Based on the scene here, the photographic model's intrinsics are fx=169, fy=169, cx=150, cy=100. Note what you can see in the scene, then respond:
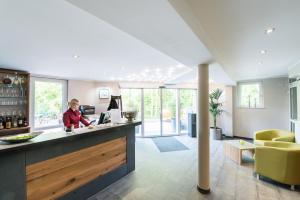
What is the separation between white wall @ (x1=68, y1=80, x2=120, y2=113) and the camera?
603 centimetres

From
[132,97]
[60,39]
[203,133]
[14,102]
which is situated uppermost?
[60,39]

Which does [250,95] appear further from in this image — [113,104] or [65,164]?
[65,164]

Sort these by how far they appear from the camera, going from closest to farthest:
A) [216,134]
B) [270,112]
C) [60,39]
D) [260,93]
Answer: [60,39] → [270,112] → [260,93] → [216,134]

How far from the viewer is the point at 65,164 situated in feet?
8.05

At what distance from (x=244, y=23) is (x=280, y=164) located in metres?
2.71

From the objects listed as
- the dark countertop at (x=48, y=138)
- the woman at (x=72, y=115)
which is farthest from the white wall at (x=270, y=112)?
the woman at (x=72, y=115)

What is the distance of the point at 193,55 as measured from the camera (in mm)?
2674

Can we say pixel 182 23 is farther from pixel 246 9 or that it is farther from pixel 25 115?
pixel 25 115

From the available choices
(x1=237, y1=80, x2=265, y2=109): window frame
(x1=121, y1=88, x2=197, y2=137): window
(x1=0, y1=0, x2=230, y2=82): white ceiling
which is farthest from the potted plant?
(x1=0, y1=0, x2=230, y2=82): white ceiling

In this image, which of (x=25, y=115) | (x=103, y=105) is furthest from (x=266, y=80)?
(x=25, y=115)

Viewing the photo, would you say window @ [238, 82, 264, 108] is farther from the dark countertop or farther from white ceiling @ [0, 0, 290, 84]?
the dark countertop

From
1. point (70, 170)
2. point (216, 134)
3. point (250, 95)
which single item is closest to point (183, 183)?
point (70, 170)

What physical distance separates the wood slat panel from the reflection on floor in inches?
16.5

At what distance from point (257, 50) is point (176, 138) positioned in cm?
480
